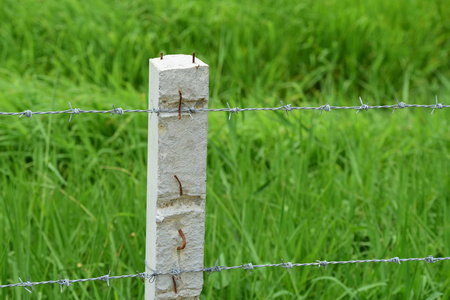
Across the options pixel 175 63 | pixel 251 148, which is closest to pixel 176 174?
pixel 175 63

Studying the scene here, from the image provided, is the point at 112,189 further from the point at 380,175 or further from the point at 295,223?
the point at 380,175

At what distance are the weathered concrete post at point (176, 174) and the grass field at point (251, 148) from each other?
0.44 meters

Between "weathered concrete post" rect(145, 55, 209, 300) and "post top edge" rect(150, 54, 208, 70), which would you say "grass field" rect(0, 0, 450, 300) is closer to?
"weathered concrete post" rect(145, 55, 209, 300)

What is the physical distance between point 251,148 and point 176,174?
6.49ft

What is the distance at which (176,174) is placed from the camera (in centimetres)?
177

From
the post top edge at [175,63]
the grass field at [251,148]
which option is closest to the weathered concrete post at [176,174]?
the post top edge at [175,63]

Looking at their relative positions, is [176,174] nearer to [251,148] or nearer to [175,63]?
A: [175,63]

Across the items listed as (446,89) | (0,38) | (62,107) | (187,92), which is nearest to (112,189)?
(62,107)

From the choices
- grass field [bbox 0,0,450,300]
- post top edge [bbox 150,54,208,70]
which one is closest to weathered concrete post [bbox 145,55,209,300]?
post top edge [bbox 150,54,208,70]

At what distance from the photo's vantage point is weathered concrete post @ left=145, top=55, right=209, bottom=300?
1.72 m

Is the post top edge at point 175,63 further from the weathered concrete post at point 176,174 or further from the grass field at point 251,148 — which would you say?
the grass field at point 251,148

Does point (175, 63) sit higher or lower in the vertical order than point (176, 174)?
higher

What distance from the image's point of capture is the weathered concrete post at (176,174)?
5.65 ft

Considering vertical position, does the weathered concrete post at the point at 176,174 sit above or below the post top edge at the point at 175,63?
below
